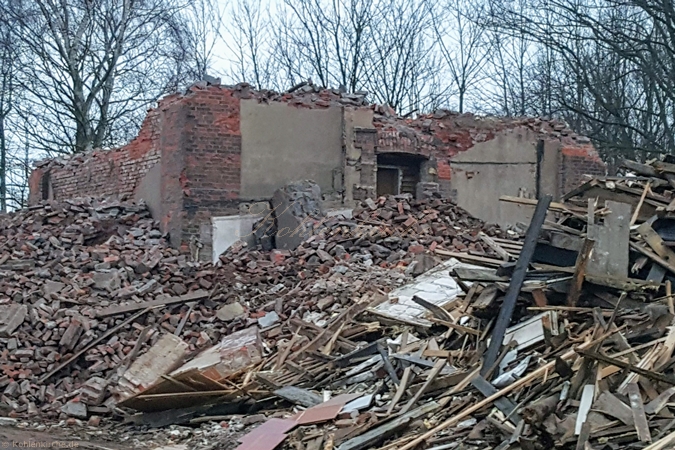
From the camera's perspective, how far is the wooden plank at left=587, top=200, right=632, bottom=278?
6.45 m

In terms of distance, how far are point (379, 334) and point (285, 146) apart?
6734 millimetres

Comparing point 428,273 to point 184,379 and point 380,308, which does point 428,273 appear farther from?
point 184,379

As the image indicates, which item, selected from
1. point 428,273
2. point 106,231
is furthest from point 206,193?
point 428,273

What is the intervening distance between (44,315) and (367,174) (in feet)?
21.8

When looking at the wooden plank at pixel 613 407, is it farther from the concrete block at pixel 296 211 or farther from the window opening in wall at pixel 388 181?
the window opening in wall at pixel 388 181

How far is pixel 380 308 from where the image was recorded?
8719 mm

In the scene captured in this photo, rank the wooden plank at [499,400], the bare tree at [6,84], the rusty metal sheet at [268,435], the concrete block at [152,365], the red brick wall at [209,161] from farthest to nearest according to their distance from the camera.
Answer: the bare tree at [6,84], the red brick wall at [209,161], the concrete block at [152,365], the rusty metal sheet at [268,435], the wooden plank at [499,400]

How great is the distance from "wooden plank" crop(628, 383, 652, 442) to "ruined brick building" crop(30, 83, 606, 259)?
367 inches

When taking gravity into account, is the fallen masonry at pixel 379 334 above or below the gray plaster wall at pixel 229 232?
below

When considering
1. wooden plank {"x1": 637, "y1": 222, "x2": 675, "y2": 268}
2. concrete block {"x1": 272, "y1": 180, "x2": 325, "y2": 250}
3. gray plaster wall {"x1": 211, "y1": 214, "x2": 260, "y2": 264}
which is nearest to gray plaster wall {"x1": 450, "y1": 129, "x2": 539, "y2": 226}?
concrete block {"x1": 272, "y1": 180, "x2": 325, "y2": 250}

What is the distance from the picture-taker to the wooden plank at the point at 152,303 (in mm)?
10023

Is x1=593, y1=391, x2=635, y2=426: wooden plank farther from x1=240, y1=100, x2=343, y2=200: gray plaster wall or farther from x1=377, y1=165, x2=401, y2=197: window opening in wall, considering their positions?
x1=377, y1=165, x2=401, y2=197: window opening in wall

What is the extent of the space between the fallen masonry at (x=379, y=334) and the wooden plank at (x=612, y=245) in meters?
0.01

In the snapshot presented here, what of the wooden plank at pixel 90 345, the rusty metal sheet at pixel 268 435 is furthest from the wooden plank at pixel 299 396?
the wooden plank at pixel 90 345
